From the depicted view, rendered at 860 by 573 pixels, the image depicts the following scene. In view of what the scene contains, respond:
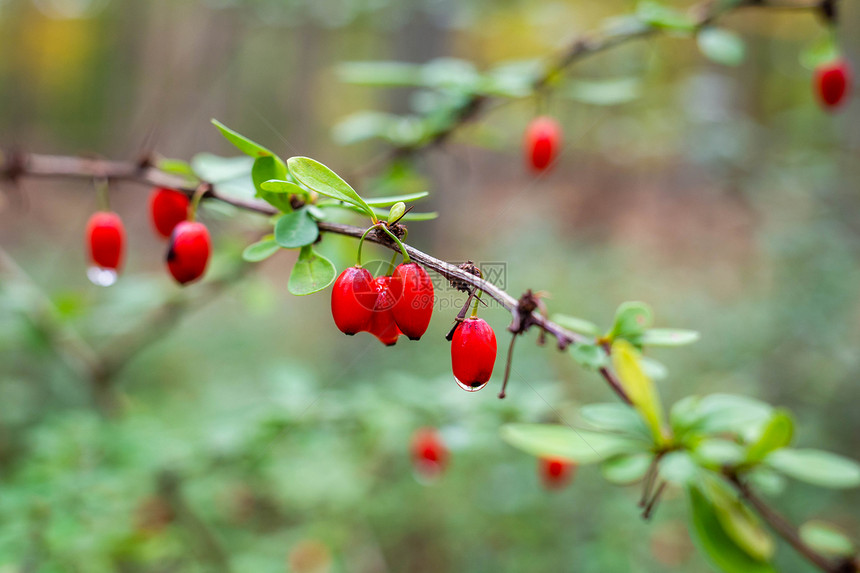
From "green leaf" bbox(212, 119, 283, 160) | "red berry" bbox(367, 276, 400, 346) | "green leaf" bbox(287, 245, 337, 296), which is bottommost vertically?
"red berry" bbox(367, 276, 400, 346)

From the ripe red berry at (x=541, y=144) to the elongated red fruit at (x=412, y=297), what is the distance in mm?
1116

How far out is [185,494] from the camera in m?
2.09

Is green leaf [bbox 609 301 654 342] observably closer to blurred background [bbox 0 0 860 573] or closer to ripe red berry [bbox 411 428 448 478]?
blurred background [bbox 0 0 860 573]

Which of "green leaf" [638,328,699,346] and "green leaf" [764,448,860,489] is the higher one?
"green leaf" [638,328,699,346]

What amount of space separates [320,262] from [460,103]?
93cm

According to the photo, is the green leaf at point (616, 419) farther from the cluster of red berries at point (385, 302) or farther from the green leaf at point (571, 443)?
the cluster of red berries at point (385, 302)

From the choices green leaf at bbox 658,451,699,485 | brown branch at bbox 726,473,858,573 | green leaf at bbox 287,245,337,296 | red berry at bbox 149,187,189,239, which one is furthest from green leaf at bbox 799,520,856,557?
red berry at bbox 149,187,189,239

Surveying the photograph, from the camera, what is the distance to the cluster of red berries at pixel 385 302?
2.18 ft

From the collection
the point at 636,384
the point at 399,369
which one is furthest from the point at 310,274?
the point at 399,369

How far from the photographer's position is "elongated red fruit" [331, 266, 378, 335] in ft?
2.34

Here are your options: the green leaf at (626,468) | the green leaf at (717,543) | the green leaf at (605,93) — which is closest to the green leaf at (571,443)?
the green leaf at (626,468)

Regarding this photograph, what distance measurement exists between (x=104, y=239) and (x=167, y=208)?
0.21 meters

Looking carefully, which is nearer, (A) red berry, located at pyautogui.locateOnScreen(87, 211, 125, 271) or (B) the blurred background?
(A) red berry, located at pyautogui.locateOnScreen(87, 211, 125, 271)

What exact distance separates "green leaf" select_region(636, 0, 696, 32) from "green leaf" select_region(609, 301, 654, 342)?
748 mm
